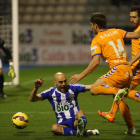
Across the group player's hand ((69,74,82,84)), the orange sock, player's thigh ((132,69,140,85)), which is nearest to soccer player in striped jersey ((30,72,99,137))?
player's hand ((69,74,82,84))

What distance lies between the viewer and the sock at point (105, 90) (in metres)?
4.41

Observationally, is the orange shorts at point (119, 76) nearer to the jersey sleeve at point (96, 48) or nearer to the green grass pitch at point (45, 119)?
the jersey sleeve at point (96, 48)

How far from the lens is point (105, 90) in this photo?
450cm

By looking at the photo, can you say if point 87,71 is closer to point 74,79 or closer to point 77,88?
point 74,79

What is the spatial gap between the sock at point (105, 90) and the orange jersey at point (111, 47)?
0.37 meters

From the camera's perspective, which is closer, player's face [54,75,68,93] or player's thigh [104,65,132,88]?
player's thigh [104,65,132,88]

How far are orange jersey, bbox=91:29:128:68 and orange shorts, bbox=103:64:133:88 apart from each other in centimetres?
8

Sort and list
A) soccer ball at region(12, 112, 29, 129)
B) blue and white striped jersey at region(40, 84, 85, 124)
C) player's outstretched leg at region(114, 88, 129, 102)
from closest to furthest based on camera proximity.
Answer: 1. player's outstretched leg at region(114, 88, 129, 102)
2. blue and white striped jersey at region(40, 84, 85, 124)
3. soccer ball at region(12, 112, 29, 129)

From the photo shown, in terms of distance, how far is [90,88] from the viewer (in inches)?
189

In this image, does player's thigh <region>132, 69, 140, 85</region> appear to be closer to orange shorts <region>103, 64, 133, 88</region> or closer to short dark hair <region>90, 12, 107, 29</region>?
orange shorts <region>103, 64, 133, 88</region>

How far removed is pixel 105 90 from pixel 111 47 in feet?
1.97

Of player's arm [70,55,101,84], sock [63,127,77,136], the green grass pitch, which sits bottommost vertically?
the green grass pitch

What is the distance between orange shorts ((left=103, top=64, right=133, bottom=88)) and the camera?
4668 mm

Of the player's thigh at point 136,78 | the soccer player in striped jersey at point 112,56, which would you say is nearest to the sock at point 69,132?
the soccer player in striped jersey at point 112,56
